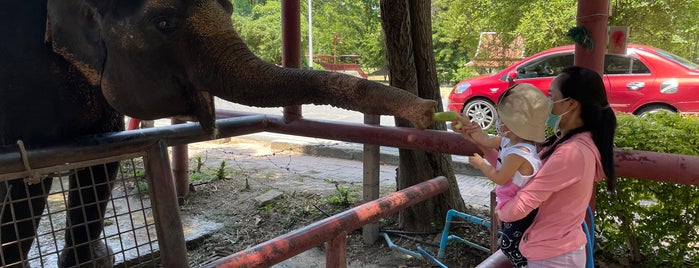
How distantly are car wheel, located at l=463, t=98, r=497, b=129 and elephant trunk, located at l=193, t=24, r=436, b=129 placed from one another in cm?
810

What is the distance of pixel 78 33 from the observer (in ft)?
6.31

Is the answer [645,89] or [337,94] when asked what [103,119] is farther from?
[645,89]

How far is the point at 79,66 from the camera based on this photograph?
6.47 ft

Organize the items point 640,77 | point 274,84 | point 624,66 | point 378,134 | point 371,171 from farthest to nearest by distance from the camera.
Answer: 1. point 624,66
2. point 640,77
3. point 371,171
4. point 378,134
5. point 274,84

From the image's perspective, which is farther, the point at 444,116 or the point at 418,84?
the point at 418,84

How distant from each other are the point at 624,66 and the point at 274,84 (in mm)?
8026

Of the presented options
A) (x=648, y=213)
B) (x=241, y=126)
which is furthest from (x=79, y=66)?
(x=648, y=213)

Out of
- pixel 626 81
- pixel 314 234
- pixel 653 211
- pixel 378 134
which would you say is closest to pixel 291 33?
pixel 378 134

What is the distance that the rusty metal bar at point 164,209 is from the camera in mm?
1565

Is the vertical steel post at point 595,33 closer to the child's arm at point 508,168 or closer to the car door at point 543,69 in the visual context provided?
the child's arm at point 508,168

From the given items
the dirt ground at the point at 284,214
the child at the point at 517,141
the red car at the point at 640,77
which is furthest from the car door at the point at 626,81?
the child at the point at 517,141

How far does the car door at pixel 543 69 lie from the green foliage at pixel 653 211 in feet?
17.7

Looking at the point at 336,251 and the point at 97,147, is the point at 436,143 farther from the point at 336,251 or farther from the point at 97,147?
the point at 97,147

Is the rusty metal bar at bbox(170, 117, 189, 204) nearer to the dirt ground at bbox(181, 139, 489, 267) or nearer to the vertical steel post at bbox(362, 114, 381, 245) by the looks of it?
the dirt ground at bbox(181, 139, 489, 267)
